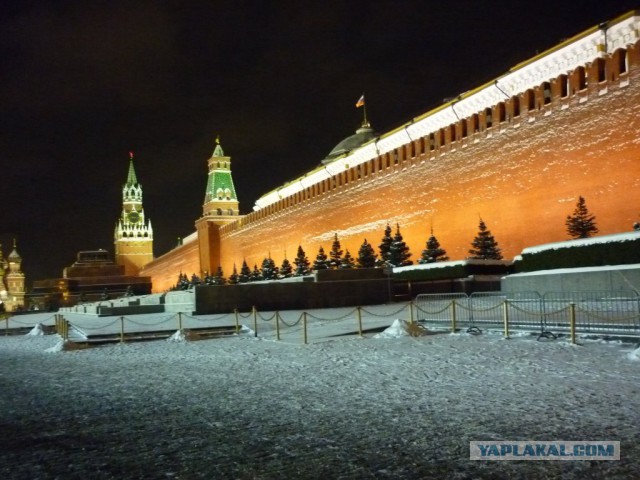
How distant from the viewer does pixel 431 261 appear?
672 inches

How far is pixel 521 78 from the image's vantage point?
1603 centimetres

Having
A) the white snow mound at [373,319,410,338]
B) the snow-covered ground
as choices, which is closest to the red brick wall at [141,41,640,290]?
the white snow mound at [373,319,410,338]

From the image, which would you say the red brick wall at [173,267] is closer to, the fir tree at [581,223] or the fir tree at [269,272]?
the fir tree at [269,272]

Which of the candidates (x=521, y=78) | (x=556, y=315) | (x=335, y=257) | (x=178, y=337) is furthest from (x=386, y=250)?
(x=556, y=315)

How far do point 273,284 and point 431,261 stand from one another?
4.72m

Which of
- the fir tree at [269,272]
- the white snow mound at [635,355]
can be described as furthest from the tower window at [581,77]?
the fir tree at [269,272]

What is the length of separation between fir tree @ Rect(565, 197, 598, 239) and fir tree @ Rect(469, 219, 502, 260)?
2438 millimetres

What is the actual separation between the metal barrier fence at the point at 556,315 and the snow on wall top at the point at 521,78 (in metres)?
6.52

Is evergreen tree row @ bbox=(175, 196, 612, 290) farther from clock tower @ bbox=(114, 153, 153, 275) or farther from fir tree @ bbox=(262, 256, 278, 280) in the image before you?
clock tower @ bbox=(114, 153, 153, 275)

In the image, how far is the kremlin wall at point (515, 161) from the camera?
13.0 meters

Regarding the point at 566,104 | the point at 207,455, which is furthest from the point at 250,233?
the point at 207,455

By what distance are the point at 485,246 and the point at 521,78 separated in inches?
182

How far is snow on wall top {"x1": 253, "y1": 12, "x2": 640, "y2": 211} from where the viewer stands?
43.3ft

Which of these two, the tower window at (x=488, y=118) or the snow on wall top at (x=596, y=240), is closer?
the snow on wall top at (x=596, y=240)
